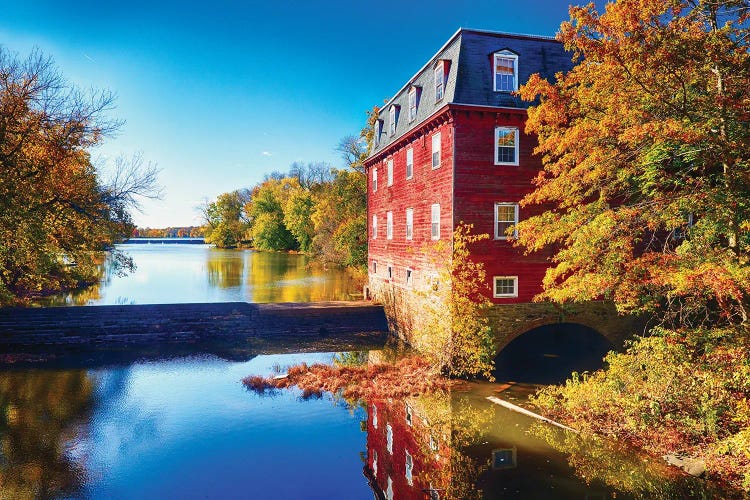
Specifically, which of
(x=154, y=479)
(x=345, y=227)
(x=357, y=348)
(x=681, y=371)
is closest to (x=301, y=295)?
(x=345, y=227)

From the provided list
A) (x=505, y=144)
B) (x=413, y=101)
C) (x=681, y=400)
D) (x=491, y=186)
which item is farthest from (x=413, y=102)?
(x=681, y=400)

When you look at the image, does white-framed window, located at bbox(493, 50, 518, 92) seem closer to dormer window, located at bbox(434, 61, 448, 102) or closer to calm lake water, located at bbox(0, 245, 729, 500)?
dormer window, located at bbox(434, 61, 448, 102)

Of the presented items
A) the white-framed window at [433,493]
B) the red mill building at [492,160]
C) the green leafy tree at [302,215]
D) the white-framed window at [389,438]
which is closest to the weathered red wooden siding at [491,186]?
the red mill building at [492,160]

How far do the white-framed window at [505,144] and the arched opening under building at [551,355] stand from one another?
8652 millimetres

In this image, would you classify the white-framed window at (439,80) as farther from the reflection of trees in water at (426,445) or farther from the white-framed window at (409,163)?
the reflection of trees in water at (426,445)

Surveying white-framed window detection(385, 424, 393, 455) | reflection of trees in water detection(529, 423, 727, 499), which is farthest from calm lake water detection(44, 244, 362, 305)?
reflection of trees in water detection(529, 423, 727, 499)

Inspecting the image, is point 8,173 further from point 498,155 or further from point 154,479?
point 498,155

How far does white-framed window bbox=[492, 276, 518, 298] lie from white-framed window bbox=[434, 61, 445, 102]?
813cm

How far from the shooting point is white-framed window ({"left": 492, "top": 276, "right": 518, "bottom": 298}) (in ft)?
61.3

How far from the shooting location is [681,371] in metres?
11.9

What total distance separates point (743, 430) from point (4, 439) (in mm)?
18361

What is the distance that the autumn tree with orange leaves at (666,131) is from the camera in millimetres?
10789

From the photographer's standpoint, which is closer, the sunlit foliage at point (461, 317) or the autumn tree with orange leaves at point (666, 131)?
the autumn tree with orange leaves at point (666, 131)

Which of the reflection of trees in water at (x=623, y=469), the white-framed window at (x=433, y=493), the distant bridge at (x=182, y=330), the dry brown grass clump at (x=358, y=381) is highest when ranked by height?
the distant bridge at (x=182, y=330)
